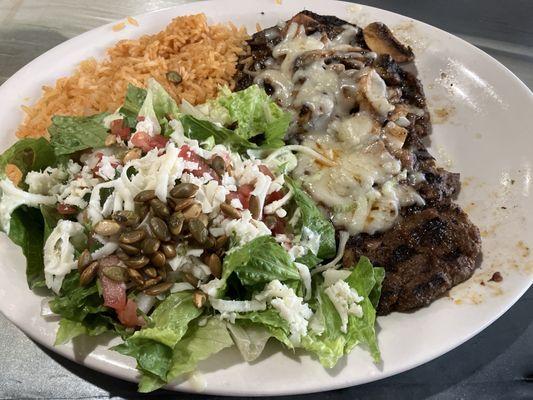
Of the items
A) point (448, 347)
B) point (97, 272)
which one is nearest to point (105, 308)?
A: point (97, 272)

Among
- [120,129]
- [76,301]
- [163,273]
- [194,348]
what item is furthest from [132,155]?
[194,348]

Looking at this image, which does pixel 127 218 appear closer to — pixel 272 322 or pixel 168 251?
pixel 168 251

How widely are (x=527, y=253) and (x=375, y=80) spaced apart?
125cm

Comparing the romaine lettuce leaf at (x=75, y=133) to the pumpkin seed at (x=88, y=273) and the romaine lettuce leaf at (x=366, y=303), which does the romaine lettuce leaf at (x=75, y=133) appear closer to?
the pumpkin seed at (x=88, y=273)

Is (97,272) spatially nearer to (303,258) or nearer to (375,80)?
(303,258)

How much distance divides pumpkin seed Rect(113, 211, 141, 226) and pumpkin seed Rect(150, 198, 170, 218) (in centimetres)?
9

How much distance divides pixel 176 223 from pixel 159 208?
96mm

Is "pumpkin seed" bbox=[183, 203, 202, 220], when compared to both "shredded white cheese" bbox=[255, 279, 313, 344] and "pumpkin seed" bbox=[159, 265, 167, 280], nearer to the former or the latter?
"pumpkin seed" bbox=[159, 265, 167, 280]

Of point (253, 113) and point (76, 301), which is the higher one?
point (253, 113)

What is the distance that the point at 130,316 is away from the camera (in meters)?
2.08

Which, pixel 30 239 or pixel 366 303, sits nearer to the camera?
pixel 366 303

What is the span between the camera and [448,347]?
209 cm

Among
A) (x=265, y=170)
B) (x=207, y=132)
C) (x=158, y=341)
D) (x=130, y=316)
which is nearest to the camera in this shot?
(x=158, y=341)

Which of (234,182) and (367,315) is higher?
(234,182)
